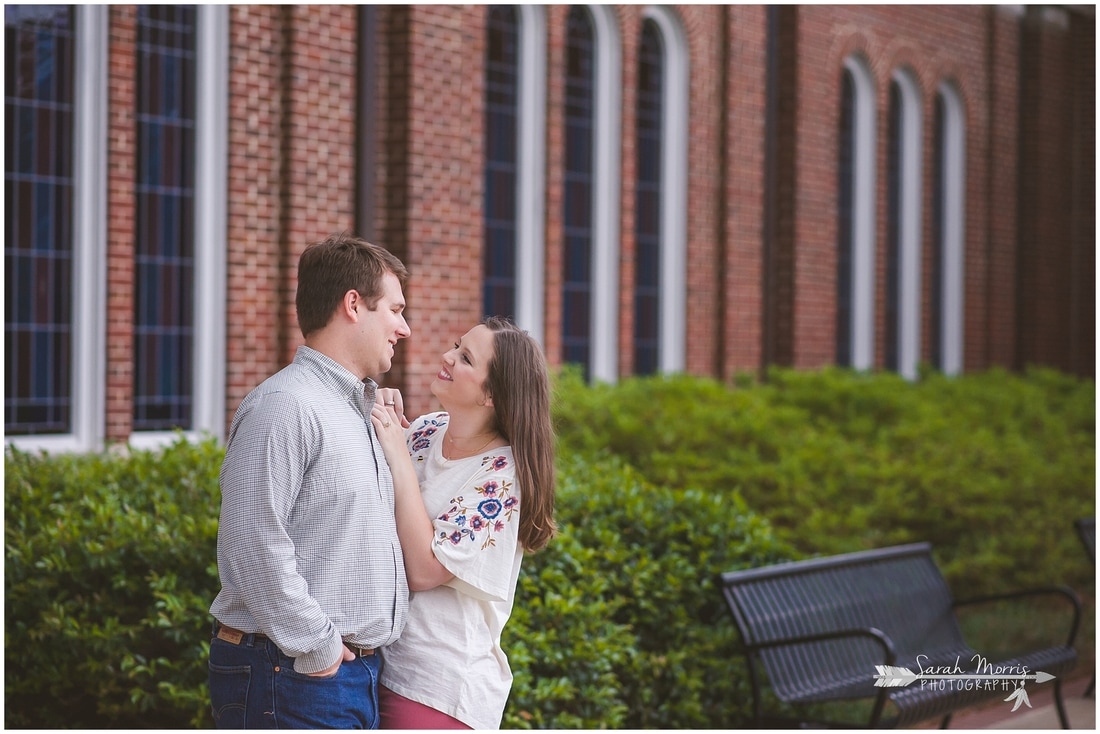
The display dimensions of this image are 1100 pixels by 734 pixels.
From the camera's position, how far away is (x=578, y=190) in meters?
11.6

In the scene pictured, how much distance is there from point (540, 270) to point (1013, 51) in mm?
8866

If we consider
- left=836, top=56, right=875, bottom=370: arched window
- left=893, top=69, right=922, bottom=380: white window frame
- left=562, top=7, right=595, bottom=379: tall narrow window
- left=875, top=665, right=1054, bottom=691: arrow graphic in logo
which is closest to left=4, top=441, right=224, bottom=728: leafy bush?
left=875, top=665, right=1054, bottom=691: arrow graphic in logo

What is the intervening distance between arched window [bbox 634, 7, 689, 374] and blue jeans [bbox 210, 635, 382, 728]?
954cm

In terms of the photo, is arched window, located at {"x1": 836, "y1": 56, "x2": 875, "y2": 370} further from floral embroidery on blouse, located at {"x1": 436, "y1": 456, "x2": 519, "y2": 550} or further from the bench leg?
floral embroidery on blouse, located at {"x1": 436, "y1": 456, "x2": 519, "y2": 550}

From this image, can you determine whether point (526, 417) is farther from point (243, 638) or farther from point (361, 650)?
point (243, 638)

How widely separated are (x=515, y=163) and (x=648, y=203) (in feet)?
6.05

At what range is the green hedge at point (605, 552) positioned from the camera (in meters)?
4.98

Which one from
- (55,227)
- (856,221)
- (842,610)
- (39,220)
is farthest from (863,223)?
(39,220)

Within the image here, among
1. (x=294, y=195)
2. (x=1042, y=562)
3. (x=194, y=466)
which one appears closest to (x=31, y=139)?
(x=294, y=195)

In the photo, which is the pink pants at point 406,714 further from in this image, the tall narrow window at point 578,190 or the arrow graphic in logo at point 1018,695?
the tall narrow window at point 578,190

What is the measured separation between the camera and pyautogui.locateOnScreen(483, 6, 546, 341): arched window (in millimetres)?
10734

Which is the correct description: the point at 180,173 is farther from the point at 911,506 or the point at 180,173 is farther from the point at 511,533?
the point at 511,533

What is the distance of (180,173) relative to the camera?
8.80 metres

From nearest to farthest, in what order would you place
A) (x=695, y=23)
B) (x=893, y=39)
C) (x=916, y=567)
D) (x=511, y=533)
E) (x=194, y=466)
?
(x=511, y=533), (x=194, y=466), (x=916, y=567), (x=695, y=23), (x=893, y=39)
